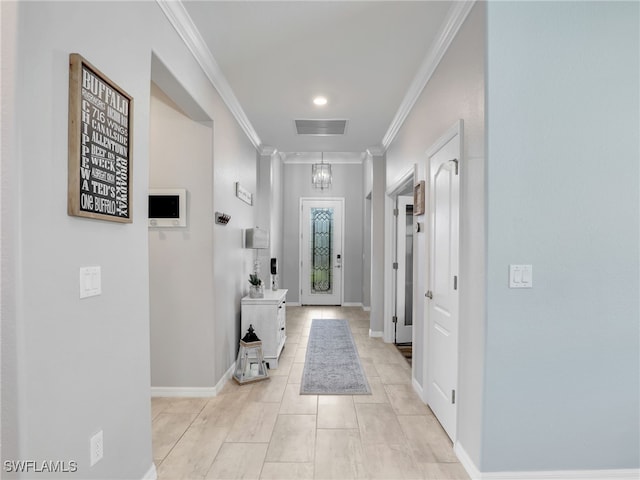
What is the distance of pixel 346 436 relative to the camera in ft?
7.88

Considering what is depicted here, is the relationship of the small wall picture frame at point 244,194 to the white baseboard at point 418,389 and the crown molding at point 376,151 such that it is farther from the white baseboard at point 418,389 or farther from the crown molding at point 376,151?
the white baseboard at point 418,389

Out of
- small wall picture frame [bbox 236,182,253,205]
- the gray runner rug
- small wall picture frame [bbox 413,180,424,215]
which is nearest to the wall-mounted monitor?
small wall picture frame [bbox 236,182,253,205]

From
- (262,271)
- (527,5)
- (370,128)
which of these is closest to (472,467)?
(527,5)

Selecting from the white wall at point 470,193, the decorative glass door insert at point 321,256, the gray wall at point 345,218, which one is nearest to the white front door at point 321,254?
the decorative glass door insert at point 321,256

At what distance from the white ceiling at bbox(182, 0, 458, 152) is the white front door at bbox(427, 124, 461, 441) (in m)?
0.76

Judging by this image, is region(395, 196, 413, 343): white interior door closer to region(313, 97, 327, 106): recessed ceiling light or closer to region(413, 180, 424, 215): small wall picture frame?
region(413, 180, 424, 215): small wall picture frame

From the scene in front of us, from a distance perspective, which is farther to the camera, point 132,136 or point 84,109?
point 132,136

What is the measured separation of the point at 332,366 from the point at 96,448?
259 cm

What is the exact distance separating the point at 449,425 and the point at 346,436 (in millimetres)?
674

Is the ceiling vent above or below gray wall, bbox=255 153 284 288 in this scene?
above

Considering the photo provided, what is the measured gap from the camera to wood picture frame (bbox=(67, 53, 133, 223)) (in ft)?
4.31

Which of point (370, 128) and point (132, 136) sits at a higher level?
point (370, 128)

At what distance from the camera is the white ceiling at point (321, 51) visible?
85.5 inches

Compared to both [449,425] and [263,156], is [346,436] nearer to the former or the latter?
[449,425]
